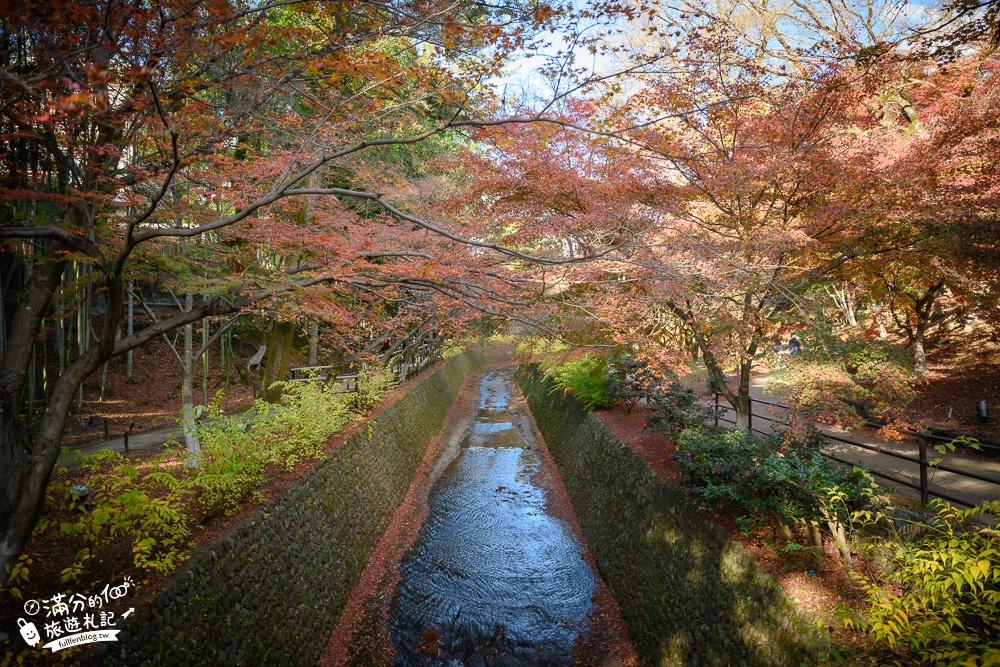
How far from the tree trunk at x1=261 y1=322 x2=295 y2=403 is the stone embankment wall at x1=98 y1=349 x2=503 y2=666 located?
338cm

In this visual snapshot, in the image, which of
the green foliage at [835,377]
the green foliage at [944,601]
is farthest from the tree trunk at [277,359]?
the green foliage at [944,601]

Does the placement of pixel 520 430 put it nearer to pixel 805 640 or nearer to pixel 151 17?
pixel 805 640

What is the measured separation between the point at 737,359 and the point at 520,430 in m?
10.2

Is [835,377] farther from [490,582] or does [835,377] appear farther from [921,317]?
[921,317]

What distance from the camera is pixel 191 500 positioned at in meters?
5.63

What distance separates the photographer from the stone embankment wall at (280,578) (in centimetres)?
392

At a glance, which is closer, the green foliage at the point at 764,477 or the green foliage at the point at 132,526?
the green foliage at the point at 132,526

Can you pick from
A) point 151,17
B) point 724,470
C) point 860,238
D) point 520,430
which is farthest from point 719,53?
point 520,430

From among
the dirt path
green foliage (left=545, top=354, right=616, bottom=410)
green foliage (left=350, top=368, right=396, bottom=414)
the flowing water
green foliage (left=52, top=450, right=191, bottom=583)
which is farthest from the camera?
green foliage (left=545, top=354, right=616, bottom=410)

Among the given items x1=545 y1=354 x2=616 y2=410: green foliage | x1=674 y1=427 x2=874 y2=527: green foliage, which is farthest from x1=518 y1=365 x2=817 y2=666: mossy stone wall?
x1=545 y1=354 x2=616 y2=410: green foliage

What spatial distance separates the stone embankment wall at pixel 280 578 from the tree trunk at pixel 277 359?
338 centimetres

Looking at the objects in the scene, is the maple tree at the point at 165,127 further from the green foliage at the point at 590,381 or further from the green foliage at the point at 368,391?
the green foliage at the point at 590,381

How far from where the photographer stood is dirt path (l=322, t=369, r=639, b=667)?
6.04 m

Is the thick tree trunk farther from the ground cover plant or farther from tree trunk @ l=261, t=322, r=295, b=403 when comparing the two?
tree trunk @ l=261, t=322, r=295, b=403
